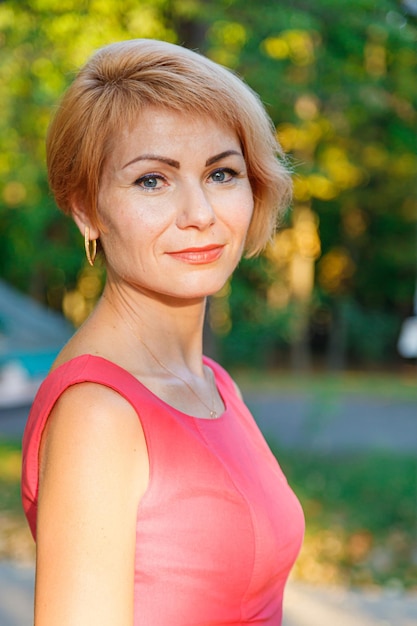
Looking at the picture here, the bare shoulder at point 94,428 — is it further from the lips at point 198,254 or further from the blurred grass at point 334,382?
the blurred grass at point 334,382

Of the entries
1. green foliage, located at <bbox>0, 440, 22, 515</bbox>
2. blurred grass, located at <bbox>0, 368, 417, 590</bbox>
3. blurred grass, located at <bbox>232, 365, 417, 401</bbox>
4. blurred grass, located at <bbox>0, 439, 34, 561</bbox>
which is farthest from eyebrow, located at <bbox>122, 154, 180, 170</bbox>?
blurred grass, located at <bbox>232, 365, 417, 401</bbox>

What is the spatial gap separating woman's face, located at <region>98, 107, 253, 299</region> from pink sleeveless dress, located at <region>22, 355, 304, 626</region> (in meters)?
0.19

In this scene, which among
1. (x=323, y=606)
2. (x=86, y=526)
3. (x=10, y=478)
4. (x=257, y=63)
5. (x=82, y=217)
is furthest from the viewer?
(x=10, y=478)

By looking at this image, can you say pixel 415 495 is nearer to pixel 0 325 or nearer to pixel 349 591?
pixel 349 591

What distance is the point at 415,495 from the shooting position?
766cm

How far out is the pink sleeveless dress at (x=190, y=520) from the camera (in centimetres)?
133

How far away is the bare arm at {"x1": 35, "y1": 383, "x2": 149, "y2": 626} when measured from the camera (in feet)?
4.00

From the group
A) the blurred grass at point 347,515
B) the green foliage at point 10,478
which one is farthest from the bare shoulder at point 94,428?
the green foliage at point 10,478

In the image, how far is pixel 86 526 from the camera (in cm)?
123

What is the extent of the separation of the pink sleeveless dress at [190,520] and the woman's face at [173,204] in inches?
7.5

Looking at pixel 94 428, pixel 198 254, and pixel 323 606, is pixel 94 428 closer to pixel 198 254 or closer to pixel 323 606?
pixel 198 254

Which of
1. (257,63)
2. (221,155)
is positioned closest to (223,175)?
(221,155)

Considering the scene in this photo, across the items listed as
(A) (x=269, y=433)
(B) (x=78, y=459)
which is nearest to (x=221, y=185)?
(B) (x=78, y=459)

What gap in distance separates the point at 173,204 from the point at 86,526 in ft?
1.66
